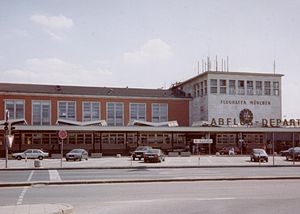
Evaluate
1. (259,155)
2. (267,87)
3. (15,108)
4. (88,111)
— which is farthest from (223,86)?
(15,108)

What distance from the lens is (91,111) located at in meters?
72.9

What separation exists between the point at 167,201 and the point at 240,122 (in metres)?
61.8

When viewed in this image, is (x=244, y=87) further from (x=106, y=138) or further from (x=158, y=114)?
(x=106, y=138)

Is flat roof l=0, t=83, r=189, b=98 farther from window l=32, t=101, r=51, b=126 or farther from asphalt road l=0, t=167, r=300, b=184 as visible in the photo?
asphalt road l=0, t=167, r=300, b=184

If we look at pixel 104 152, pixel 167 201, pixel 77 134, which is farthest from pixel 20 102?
pixel 167 201

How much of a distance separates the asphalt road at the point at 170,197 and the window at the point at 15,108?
4936 centimetres

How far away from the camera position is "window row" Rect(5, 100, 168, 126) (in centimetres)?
6878

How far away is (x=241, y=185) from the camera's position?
21.2 m

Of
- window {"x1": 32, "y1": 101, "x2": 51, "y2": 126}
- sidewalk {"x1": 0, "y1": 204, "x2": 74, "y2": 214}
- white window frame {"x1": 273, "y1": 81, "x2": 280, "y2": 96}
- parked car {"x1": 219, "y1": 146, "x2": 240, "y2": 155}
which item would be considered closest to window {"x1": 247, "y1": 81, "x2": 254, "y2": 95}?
white window frame {"x1": 273, "y1": 81, "x2": 280, "y2": 96}

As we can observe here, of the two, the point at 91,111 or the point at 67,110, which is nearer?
the point at 67,110

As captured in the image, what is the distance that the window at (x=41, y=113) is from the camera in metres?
69.7

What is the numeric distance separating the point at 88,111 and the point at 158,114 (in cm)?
1170

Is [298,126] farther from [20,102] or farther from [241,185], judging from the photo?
[241,185]

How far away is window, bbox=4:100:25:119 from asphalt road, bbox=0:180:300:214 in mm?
49365
